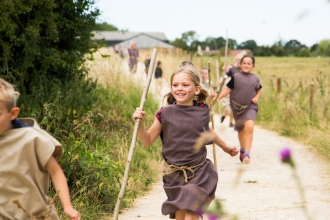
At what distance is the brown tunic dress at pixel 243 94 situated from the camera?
31.8 feet

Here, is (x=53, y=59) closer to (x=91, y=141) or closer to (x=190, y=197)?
(x=91, y=141)

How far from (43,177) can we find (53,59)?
4.50 m

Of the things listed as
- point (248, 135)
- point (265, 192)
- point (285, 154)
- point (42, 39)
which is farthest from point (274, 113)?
point (285, 154)

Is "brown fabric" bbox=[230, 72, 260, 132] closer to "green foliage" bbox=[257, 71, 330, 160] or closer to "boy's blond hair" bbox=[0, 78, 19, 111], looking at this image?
"green foliage" bbox=[257, 71, 330, 160]

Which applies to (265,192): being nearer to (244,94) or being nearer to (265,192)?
(265,192)

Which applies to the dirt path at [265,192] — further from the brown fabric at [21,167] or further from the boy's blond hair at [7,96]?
the boy's blond hair at [7,96]

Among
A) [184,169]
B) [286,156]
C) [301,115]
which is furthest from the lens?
[301,115]

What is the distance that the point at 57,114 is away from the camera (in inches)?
278

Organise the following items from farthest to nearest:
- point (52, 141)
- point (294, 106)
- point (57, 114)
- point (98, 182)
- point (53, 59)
Answer: point (294, 106) → point (53, 59) → point (57, 114) → point (98, 182) → point (52, 141)

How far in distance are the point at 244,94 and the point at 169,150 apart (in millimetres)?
4889

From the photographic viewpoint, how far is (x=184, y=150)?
16.5 ft

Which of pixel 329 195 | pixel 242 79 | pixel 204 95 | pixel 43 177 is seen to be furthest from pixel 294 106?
pixel 43 177

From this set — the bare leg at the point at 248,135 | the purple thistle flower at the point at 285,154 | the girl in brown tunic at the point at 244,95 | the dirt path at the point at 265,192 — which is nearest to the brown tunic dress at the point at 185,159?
the dirt path at the point at 265,192

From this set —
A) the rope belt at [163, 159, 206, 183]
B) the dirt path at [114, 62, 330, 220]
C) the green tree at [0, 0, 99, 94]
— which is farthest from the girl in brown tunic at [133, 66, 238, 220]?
the green tree at [0, 0, 99, 94]
